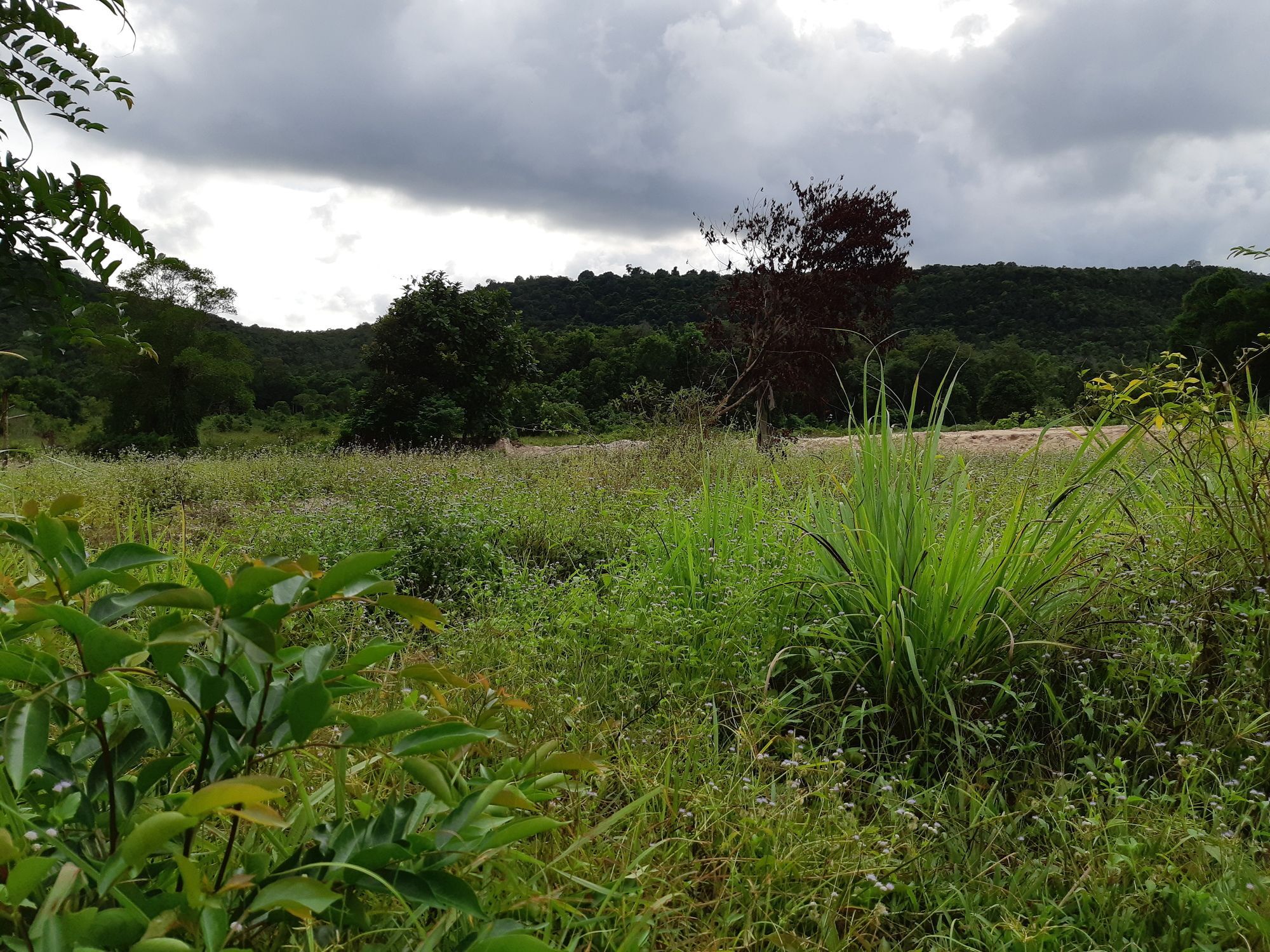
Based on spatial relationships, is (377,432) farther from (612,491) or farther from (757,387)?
(612,491)

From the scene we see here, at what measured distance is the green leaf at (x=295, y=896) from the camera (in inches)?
29.1

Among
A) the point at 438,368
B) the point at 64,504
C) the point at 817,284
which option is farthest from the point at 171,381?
the point at 64,504

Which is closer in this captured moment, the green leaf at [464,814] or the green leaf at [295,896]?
the green leaf at [295,896]

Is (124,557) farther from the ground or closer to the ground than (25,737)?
farther from the ground

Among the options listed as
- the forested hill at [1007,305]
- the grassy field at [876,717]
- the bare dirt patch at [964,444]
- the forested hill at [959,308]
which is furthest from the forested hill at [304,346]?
the grassy field at [876,717]

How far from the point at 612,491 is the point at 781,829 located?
15.9 ft

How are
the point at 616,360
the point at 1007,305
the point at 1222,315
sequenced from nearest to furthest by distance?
the point at 1222,315, the point at 616,360, the point at 1007,305

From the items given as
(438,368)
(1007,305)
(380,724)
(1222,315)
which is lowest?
(380,724)

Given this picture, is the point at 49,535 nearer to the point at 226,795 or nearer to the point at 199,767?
the point at 199,767

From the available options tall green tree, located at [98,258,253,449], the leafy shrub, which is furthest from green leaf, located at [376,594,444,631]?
tall green tree, located at [98,258,253,449]

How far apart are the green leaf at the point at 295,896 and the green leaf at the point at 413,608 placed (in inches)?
10.9

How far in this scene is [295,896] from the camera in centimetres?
75

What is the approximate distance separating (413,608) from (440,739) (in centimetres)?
15

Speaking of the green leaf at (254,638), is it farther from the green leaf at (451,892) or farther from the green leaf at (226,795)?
the green leaf at (451,892)
